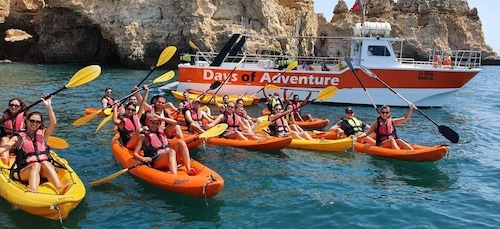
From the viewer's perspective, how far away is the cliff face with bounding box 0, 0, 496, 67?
3425cm

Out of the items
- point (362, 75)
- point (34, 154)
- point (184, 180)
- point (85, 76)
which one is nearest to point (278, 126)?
point (184, 180)

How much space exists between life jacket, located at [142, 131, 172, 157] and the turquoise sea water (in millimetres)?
637

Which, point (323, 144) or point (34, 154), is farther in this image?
point (323, 144)

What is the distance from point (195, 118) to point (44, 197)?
6537 millimetres

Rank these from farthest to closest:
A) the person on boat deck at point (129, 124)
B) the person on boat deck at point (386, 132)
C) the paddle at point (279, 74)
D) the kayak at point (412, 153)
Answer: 1. the paddle at point (279, 74)
2. the person on boat deck at point (386, 132)
3. the kayak at point (412, 153)
4. the person on boat deck at point (129, 124)

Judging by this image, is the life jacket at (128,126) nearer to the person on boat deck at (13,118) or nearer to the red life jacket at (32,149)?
the person on boat deck at (13,118)

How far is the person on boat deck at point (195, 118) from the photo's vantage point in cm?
1235

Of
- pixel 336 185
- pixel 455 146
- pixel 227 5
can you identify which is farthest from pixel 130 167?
pixel 227 5

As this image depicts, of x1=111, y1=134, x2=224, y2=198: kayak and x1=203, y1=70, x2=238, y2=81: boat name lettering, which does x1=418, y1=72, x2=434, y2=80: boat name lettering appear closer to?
x1=203, y1=70, x2=238, y2=81: boat name lettering

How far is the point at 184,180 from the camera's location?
26.1 feet

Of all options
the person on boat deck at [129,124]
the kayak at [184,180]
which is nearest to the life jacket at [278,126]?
the person on boat deck at [129,124]

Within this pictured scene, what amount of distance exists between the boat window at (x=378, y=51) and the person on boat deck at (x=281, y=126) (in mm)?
8595

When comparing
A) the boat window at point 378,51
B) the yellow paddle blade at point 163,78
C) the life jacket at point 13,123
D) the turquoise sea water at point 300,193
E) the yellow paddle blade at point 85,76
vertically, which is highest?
the boat window at point 378,51

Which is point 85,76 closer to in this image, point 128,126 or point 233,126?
point 128,126
